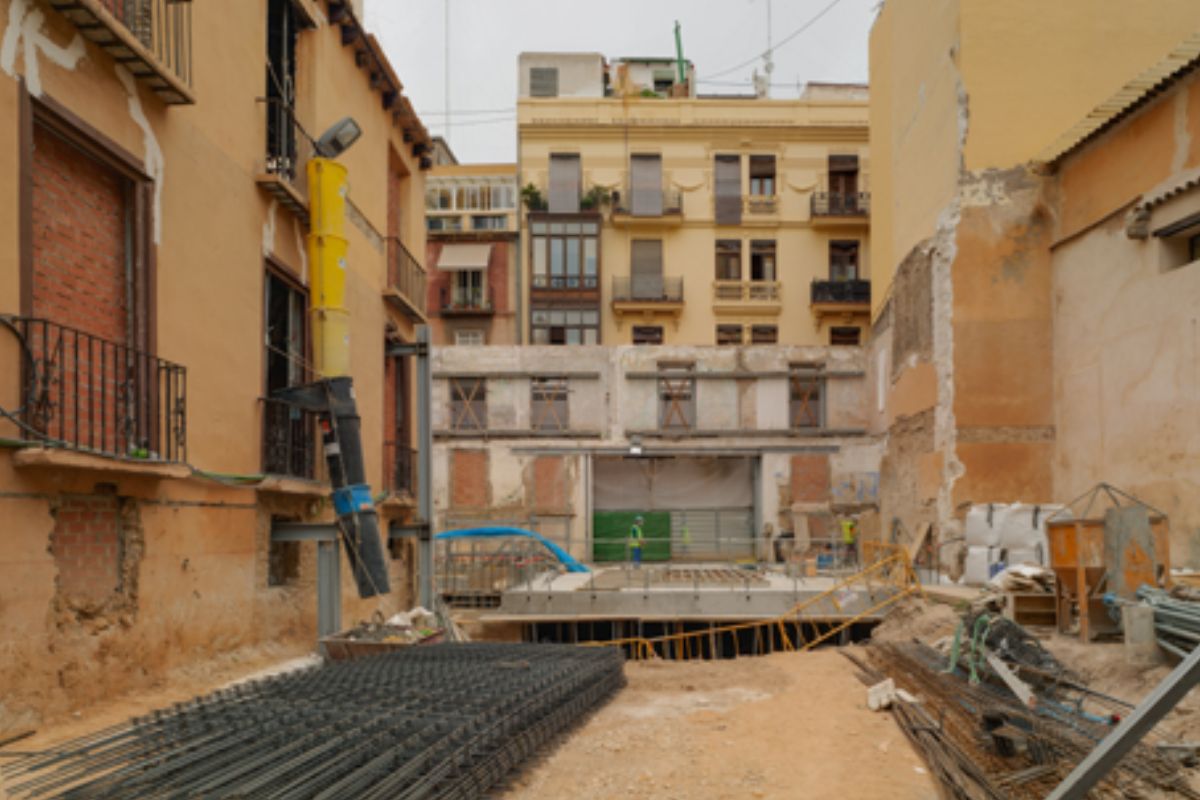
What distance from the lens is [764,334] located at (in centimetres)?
3738

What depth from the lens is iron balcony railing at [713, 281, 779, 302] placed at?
37188 mm

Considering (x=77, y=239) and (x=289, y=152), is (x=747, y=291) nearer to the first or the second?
(x=289, y=152)

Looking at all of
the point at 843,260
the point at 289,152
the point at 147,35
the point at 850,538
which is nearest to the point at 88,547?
the point at 147,35

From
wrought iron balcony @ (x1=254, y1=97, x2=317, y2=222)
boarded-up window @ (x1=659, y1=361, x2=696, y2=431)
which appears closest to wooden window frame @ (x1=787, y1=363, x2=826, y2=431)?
boarded-up window @ (x1=659, y1=361, x2=696, y2=431)

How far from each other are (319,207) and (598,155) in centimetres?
2616

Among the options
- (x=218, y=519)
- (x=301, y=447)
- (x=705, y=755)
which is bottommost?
(x=705, y=755)

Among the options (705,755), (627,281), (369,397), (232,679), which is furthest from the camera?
(627,281)

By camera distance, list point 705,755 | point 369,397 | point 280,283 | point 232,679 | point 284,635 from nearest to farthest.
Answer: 1. point 705,755
2. point 232,679
3. point 284,635
4. point 280,283
5. point 369,397

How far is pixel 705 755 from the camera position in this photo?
7480mm

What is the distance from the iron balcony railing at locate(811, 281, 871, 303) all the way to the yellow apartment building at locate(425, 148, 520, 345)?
11.8 metres

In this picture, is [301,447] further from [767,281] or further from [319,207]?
[767,281]

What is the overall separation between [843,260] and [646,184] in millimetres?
8472

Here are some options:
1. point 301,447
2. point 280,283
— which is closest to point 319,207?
point 280,283

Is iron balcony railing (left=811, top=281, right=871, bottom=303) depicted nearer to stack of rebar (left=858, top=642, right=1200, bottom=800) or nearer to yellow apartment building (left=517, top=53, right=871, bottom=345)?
yellow apartment building (left=517, top=53, right=871, bottom=345)
